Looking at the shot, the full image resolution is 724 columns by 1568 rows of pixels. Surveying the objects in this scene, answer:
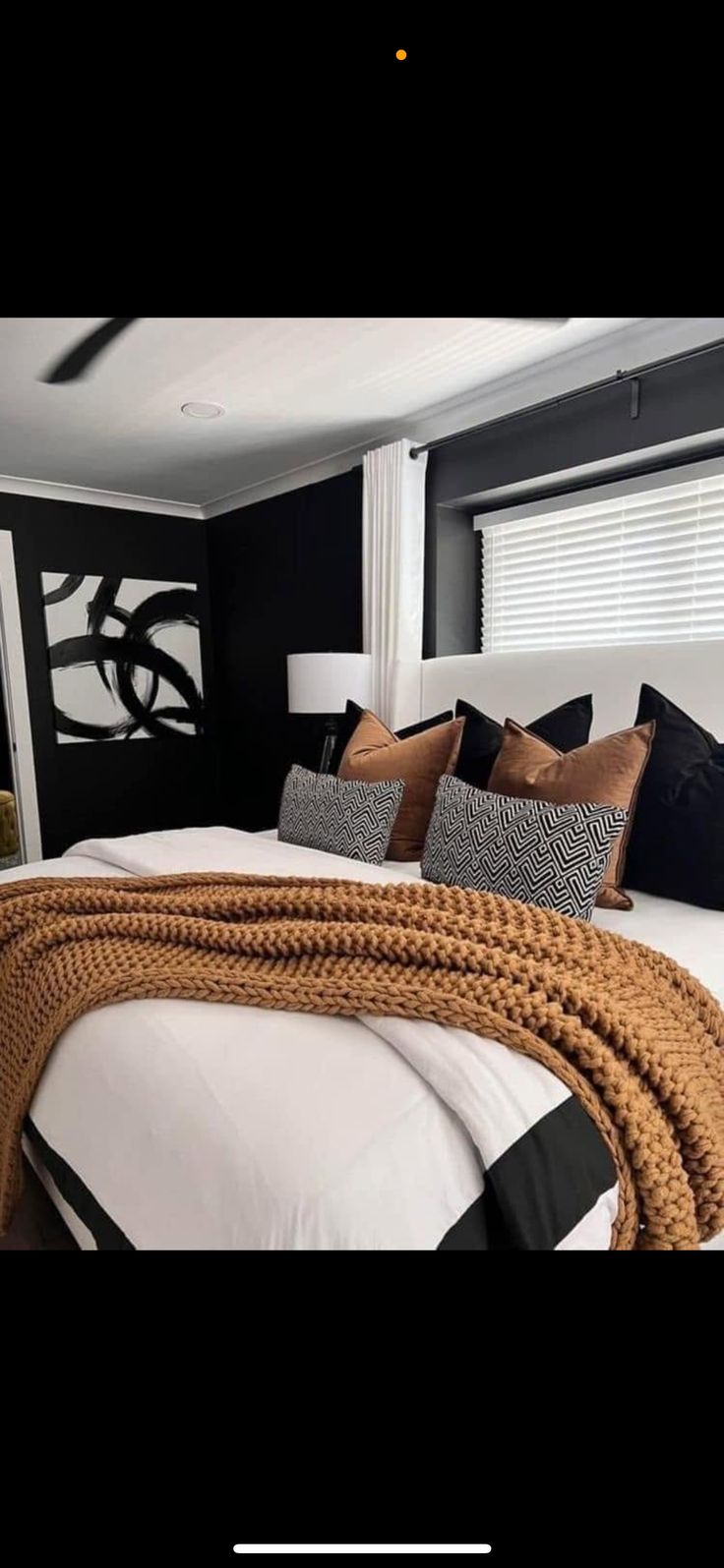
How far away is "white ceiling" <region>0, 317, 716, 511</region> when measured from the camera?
2.32 meters

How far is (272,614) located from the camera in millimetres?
4293

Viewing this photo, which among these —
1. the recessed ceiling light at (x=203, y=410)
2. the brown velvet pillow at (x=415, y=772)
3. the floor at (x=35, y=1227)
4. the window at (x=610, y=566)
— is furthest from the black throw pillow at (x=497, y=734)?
the recessed ceiling light at (x=203, y=410)

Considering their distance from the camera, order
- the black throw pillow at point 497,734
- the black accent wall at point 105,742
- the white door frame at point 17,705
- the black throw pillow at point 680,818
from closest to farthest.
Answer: the black throw pillow at point 680,818, the black throw pillow at point 497,734, the white door frame at point 17,705, the black accent wall at point 105,742

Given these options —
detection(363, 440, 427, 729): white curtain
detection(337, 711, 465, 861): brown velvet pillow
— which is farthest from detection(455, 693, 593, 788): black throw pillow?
detection(363, 440, 427, 729): white curtain

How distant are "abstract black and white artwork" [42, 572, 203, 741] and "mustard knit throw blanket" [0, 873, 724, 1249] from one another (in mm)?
3196

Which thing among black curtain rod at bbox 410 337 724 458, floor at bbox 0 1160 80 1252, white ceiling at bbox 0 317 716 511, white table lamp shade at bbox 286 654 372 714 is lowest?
floor at bbox 0 1160 80 1252

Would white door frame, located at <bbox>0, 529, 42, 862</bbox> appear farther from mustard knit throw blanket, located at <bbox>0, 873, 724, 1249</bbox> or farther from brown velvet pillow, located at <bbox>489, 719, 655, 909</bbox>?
brown velvet pillow, located at <bbox>489, 719, 655, 909</bbox>

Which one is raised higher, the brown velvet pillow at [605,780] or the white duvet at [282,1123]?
the brown velvet pillow at [605,780]

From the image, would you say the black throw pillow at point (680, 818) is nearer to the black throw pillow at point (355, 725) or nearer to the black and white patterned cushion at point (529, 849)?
the black and white patterned cushion at point (529, 849)

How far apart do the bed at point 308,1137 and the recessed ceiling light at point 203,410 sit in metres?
2.66

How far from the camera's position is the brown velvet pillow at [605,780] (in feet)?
5.88

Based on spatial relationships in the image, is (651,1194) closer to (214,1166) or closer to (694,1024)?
(694,1024)

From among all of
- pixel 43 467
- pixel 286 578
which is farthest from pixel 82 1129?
pixel 43 467

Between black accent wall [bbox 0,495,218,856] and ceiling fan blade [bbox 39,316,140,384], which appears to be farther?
black accent wall [bbox 0,495,218,856]
